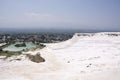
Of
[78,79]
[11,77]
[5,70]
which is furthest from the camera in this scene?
[5,70]

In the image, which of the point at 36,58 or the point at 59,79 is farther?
the point at 36,58

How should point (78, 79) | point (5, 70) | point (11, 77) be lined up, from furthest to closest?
point (5, 70) < point (11, 77) < point (78, 79)

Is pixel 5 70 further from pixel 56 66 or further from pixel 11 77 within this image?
pixel 56 66

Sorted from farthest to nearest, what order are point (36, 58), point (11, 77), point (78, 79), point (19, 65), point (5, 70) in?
point (36, 58), point (19, 65), point (5, 70), point (11, 77), point (78, 79)

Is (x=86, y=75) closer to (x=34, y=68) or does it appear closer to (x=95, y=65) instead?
(x=95, y=65)

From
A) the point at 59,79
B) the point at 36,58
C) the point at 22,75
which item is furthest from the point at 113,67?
the point at 36,58

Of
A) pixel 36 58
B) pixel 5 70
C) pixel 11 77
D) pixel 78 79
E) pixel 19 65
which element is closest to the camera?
pixel 78 79

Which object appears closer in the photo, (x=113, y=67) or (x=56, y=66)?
(x=113, y=67)

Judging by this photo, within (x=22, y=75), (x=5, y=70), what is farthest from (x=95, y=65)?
(x=5, y=70)
